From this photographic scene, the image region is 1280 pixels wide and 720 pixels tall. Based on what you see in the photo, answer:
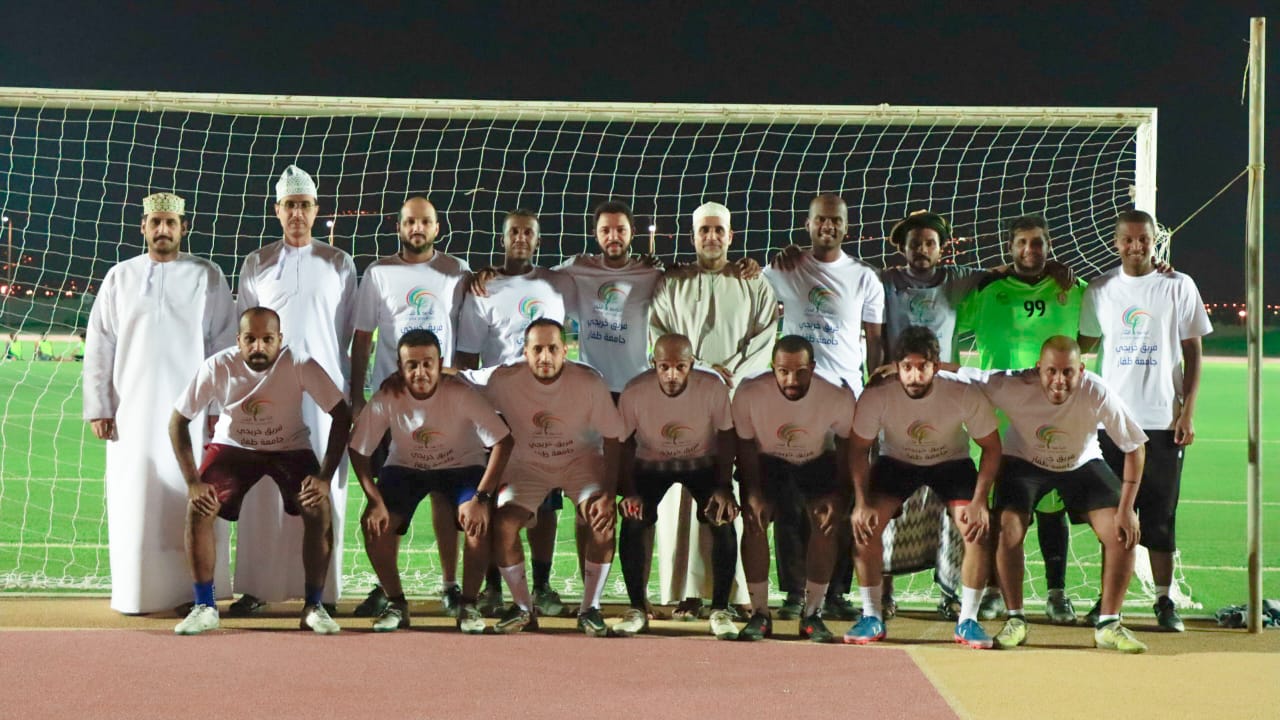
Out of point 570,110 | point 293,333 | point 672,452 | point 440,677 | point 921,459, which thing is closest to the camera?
point 440,677

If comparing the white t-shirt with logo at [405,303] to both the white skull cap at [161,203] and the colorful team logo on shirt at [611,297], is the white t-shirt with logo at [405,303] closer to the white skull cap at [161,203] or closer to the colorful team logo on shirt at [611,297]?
the colorful team logo on shirt at [611,297]

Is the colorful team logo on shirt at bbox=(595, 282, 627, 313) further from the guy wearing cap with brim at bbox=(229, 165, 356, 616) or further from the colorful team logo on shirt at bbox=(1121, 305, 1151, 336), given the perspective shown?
the colorful team logo on shirt at bbox=(1121, 305, 1151, 336)

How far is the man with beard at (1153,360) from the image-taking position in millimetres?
6020

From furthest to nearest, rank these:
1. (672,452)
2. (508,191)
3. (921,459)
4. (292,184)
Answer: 1. (508,191)
2. (292,184)
3. (672,452)
4. (921,459)

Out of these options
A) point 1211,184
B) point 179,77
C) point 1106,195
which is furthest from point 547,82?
point 1106,195

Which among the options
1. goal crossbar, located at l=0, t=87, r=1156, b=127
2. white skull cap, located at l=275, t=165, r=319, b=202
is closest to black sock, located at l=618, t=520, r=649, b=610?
white skull cap, located at l=275, t=165, r=319, b=202

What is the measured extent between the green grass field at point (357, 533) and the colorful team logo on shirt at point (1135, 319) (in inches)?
63.0

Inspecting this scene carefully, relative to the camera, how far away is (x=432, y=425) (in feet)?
19.6

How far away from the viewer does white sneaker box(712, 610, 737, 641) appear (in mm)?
5617

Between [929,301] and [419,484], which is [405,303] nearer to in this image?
[419,484]

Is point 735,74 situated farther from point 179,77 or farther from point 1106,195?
point 1106,195

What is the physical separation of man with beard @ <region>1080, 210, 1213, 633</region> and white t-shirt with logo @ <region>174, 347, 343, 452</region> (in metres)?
3.68

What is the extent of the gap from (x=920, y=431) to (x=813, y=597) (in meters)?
0.89

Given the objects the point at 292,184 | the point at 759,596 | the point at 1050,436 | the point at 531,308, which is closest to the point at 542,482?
the point at 531,308
